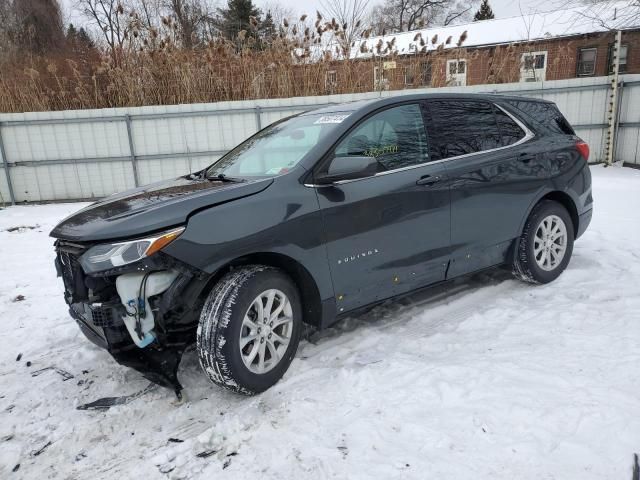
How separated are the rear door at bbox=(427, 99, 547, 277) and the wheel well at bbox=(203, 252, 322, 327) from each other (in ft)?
4.15

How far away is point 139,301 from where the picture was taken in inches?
98.2

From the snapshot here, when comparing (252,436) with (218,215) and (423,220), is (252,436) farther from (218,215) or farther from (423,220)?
(423,220)

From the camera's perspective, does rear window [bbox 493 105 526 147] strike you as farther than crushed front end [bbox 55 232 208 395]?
Yes

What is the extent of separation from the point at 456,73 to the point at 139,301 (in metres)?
10.7

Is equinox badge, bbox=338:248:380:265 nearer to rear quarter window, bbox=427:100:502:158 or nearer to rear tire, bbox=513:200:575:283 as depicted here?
rear quarter window, bbox=427:100:502:158

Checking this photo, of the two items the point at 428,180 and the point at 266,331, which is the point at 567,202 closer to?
the point at 428,180

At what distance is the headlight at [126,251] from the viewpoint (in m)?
2.43

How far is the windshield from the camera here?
317 centimetres

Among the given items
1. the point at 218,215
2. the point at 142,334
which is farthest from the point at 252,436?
the point at 218,215

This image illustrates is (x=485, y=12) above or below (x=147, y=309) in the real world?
above

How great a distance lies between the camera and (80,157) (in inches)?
403

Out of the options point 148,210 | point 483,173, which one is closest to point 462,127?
point 483,173

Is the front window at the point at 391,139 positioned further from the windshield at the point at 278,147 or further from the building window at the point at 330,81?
the building window at the point at 330,81

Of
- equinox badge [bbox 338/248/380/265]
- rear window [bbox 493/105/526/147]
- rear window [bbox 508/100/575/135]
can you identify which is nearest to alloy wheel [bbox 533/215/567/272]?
rear window [bbox 493/105/526/147]
